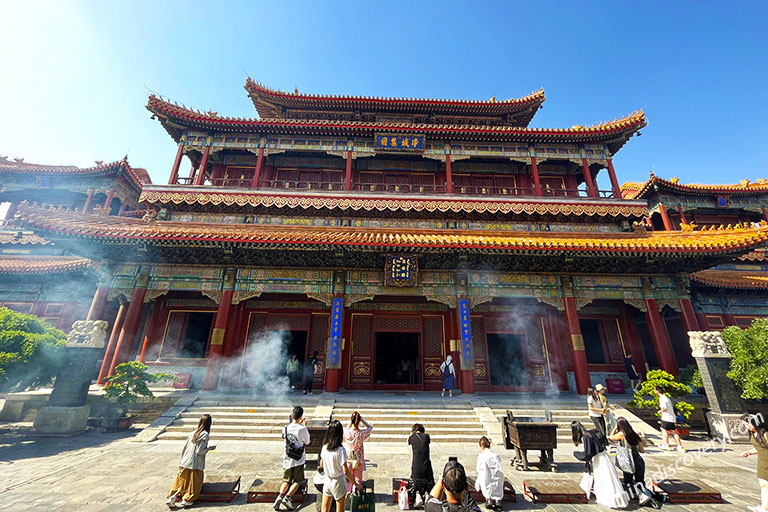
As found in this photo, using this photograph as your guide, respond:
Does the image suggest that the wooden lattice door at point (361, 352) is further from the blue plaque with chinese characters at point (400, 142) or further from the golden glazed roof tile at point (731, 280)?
the golden glazed roof tile at point (731, 280)

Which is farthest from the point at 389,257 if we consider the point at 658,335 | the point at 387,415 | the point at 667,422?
the point at 658,335

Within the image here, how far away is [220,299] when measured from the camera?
1079 centimetres

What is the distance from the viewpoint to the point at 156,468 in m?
5.79

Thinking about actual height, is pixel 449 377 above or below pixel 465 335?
below

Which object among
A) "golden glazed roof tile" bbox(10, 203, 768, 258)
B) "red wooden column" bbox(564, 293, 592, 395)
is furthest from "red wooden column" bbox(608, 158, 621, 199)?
"red wooden column" bbox(564, 293, 592, 395)

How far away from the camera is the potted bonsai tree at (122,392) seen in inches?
322

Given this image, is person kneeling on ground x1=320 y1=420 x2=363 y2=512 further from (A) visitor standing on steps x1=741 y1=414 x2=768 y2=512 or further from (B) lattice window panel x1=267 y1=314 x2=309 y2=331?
(B) lattice window panel x1=267 y1=314 x2=309 y2=331

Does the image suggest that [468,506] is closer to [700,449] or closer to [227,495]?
[227,495]

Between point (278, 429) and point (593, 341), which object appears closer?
point (278, 429)

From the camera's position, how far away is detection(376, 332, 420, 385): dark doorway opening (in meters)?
12.5

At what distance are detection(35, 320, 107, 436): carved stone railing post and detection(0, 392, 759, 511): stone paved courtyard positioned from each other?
35cm

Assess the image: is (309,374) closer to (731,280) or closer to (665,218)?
(731,280)

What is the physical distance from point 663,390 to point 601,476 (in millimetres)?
5835

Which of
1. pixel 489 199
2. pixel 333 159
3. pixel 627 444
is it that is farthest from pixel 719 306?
pixel 333 159
